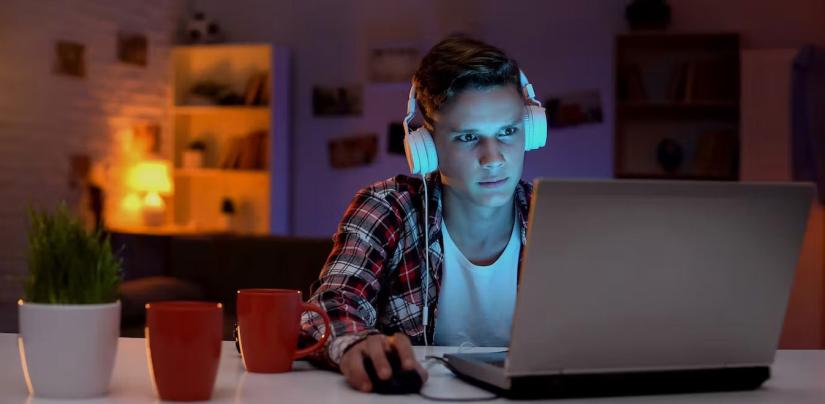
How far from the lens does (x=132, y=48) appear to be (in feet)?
20.5

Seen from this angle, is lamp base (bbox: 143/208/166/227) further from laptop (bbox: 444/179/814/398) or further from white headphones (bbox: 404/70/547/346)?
laptop (bbox: 444/179/814/398)

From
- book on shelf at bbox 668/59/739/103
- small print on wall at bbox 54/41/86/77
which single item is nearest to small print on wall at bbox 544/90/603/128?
book on shelf at bbox 668/59/739/103

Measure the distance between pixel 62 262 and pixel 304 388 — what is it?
31 centimetres

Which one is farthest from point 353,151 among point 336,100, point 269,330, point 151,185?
point 269,330

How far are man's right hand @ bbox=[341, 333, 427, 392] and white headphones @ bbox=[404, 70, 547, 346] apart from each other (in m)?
0.59

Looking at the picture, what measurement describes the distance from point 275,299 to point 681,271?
47cm

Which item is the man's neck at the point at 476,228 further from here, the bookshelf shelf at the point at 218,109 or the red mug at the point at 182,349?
the bookshelf shelf at the point at 218,109

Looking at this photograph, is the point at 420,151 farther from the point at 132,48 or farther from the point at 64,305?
the point at 132,48

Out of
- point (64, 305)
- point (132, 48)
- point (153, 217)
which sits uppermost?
point (132, 48)

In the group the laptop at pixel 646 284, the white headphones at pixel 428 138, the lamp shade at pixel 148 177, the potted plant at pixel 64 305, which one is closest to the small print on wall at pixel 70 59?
the lamp shade at pixel 148 177

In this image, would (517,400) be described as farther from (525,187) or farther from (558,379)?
(525,187)

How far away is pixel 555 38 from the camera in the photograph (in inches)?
243

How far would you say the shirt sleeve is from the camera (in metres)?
1.50

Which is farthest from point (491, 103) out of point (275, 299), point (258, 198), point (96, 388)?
point (258, 198)
